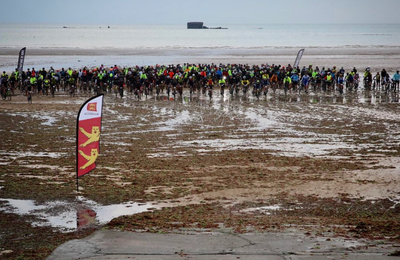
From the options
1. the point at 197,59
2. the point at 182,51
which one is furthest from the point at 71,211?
the point at 182,51

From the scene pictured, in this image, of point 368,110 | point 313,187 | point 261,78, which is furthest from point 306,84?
point 313,187

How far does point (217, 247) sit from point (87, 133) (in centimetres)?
566

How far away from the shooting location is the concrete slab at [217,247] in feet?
29.4

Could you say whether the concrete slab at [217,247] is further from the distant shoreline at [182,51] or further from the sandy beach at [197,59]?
the distant shoreline at [182,51]

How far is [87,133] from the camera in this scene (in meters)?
13.8

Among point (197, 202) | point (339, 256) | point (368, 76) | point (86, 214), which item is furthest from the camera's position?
point (368, 76)

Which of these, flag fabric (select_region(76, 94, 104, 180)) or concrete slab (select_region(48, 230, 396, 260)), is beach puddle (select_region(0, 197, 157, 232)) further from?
concrete slab (select_region(48, 230, 396, 260))

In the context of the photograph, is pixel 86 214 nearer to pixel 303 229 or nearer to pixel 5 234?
pixel 5 234

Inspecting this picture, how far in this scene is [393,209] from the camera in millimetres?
12688

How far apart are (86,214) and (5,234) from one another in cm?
206

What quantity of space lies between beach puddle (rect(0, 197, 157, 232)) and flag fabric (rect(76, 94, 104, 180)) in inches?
38.2

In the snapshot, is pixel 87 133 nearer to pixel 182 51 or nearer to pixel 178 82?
pixel 178 82

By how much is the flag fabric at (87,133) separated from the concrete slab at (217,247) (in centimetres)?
374

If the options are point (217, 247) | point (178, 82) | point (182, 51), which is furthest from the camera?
point (182, 51)
